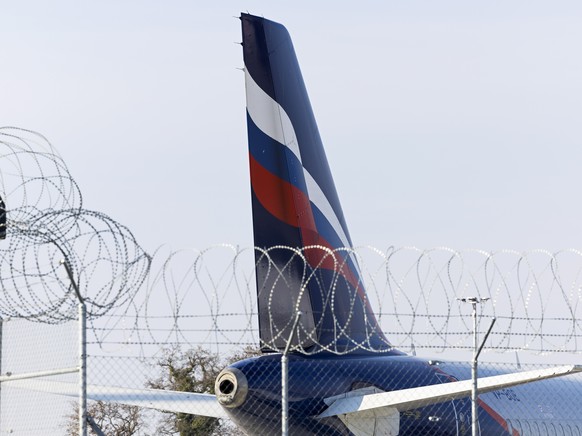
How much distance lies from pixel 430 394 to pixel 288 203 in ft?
17.1

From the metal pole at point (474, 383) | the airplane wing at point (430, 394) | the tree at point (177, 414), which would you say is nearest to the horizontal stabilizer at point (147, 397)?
the airplane wing at point (430, 394)

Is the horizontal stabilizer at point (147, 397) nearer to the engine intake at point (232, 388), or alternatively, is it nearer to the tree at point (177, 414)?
the engine intake at point (232, 388)

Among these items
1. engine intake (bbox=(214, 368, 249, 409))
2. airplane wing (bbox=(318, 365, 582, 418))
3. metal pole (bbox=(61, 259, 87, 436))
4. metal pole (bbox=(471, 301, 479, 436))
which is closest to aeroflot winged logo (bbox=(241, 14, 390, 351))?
airplane wing (bbox=(318, 365, 582, 418))

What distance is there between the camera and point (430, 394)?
16.3 metres

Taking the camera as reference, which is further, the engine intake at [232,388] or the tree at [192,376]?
the tree at [192,376]

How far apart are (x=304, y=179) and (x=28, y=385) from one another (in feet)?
21.1

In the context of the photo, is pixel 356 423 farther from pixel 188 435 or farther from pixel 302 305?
pixel 188 435

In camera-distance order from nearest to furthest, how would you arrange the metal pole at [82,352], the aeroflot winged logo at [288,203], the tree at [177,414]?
the metal pole at [82,352] → the aeroflot winged logo at [288,203] → the tree at [177,414]

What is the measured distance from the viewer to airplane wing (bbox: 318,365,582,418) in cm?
1577

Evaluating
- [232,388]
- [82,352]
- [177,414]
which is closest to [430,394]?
[232,388]

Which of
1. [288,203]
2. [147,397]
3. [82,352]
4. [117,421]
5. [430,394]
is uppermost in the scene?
[288,203]

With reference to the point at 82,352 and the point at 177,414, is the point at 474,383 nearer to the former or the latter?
the point at 82,352

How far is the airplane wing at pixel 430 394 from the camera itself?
15.8m

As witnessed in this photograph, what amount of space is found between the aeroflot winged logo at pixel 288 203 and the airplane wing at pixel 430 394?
4.27 ft
